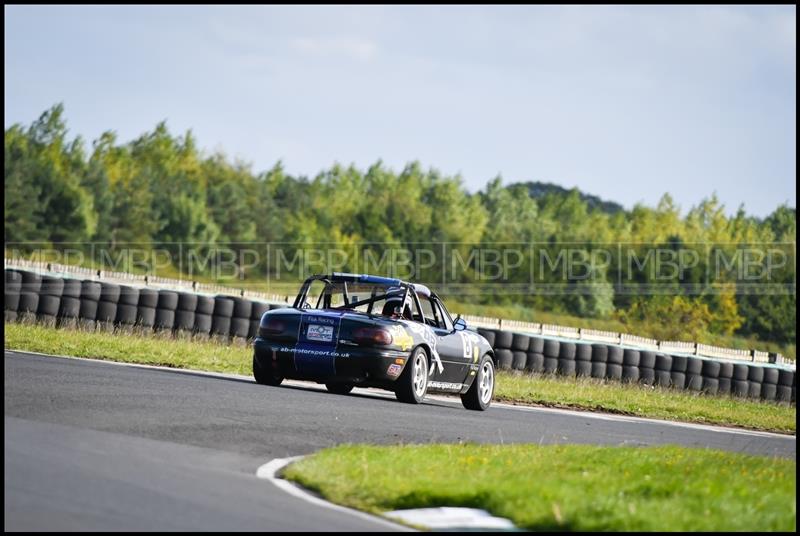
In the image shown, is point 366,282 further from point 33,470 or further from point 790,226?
point 790,226

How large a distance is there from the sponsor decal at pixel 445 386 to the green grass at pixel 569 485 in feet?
16.5

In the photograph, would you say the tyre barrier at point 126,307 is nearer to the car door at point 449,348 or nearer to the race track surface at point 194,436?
the race track surface at point 194,436

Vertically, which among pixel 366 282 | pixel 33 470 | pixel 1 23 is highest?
pixel 1 23

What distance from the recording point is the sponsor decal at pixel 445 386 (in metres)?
16.6

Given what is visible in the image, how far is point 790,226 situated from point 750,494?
487 feet

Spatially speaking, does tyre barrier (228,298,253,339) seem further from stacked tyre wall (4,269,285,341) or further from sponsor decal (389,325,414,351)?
sponsor decal (389,325,414,351)

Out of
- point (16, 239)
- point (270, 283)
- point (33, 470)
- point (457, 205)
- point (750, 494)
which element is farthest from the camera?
point (457, 205)

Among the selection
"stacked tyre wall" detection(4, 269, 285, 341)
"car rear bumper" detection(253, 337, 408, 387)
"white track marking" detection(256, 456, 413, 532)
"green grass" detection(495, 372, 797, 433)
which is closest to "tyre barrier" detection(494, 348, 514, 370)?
"green grass" detection(495, 372, 797, 433)

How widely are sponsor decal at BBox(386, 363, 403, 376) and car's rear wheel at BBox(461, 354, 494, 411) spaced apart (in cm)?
196

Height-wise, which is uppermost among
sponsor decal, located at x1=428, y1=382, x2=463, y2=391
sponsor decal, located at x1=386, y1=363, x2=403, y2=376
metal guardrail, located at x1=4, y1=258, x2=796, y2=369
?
metal guardrail, located at x1=4, y1=258, x2=796, y2=369

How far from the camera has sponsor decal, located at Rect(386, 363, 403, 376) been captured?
15.6 m

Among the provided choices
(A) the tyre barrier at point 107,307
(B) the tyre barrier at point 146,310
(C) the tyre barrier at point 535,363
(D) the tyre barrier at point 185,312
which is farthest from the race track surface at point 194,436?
(C) the tyre barrier at point 535,363

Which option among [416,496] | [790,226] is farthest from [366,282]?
[790,226]

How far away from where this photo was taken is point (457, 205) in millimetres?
127062
